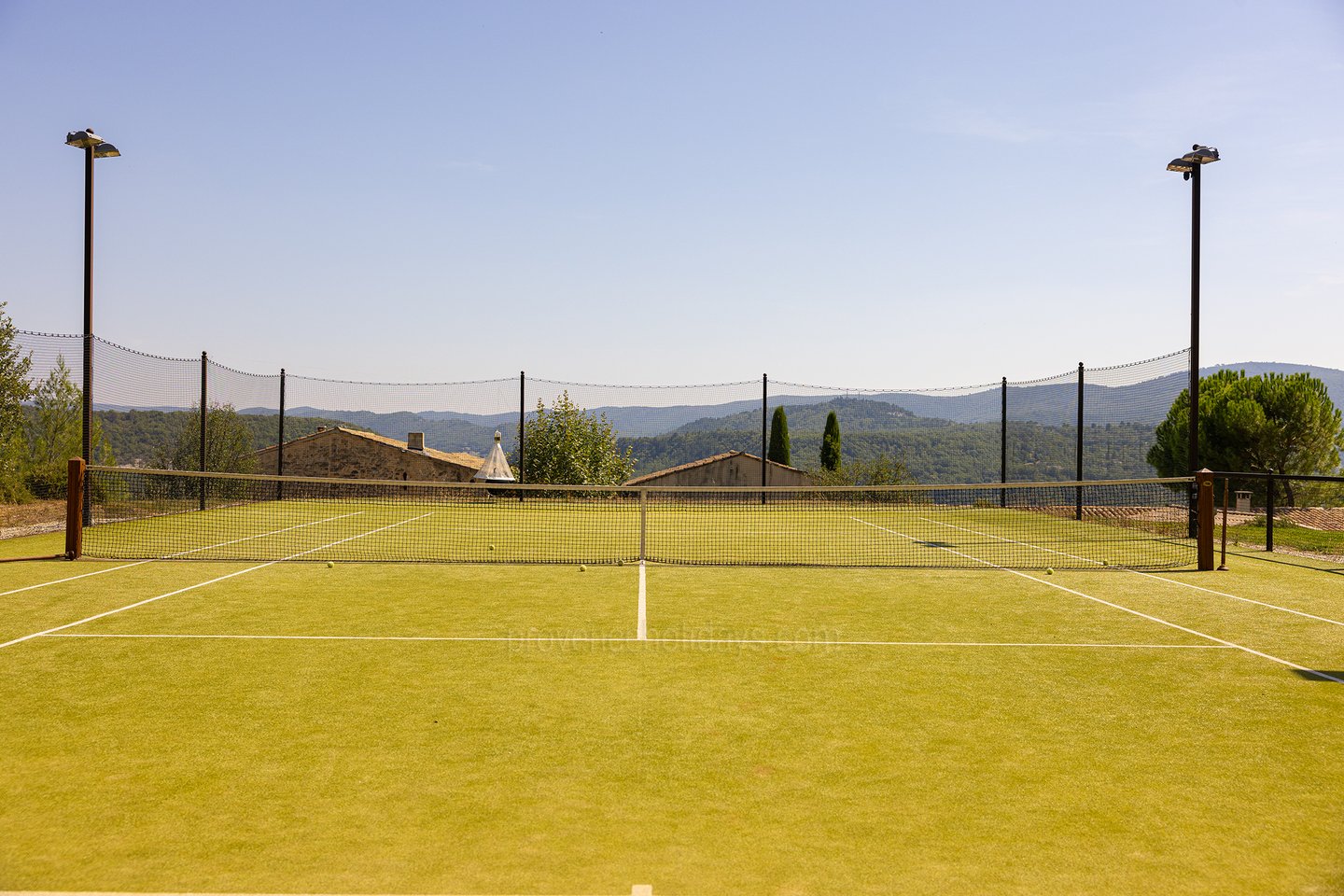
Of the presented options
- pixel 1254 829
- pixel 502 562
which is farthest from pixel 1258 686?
pixel 502 562

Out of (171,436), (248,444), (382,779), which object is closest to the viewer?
(382,779)

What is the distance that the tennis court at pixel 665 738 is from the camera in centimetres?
355

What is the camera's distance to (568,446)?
28.2 meters

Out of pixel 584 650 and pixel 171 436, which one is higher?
pixel 171 436

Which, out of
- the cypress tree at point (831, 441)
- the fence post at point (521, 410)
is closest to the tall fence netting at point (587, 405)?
the fence post at point (521, 410)

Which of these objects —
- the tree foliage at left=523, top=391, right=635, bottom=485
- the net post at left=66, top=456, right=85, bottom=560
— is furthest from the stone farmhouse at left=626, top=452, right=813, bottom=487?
the net post at left=66, top=456, right=85, bottom=560

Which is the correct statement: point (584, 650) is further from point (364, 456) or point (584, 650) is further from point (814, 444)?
point (814, 444)

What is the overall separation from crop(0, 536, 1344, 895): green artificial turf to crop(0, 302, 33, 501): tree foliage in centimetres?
1188

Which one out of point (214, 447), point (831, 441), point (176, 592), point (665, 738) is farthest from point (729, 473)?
point (665, 738)

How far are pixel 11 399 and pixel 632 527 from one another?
13.3m

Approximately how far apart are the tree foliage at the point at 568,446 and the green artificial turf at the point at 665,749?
60.1 ft

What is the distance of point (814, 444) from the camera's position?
186ft

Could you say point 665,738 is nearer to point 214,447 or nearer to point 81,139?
point 81,139

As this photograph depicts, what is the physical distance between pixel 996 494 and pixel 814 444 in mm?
32939
